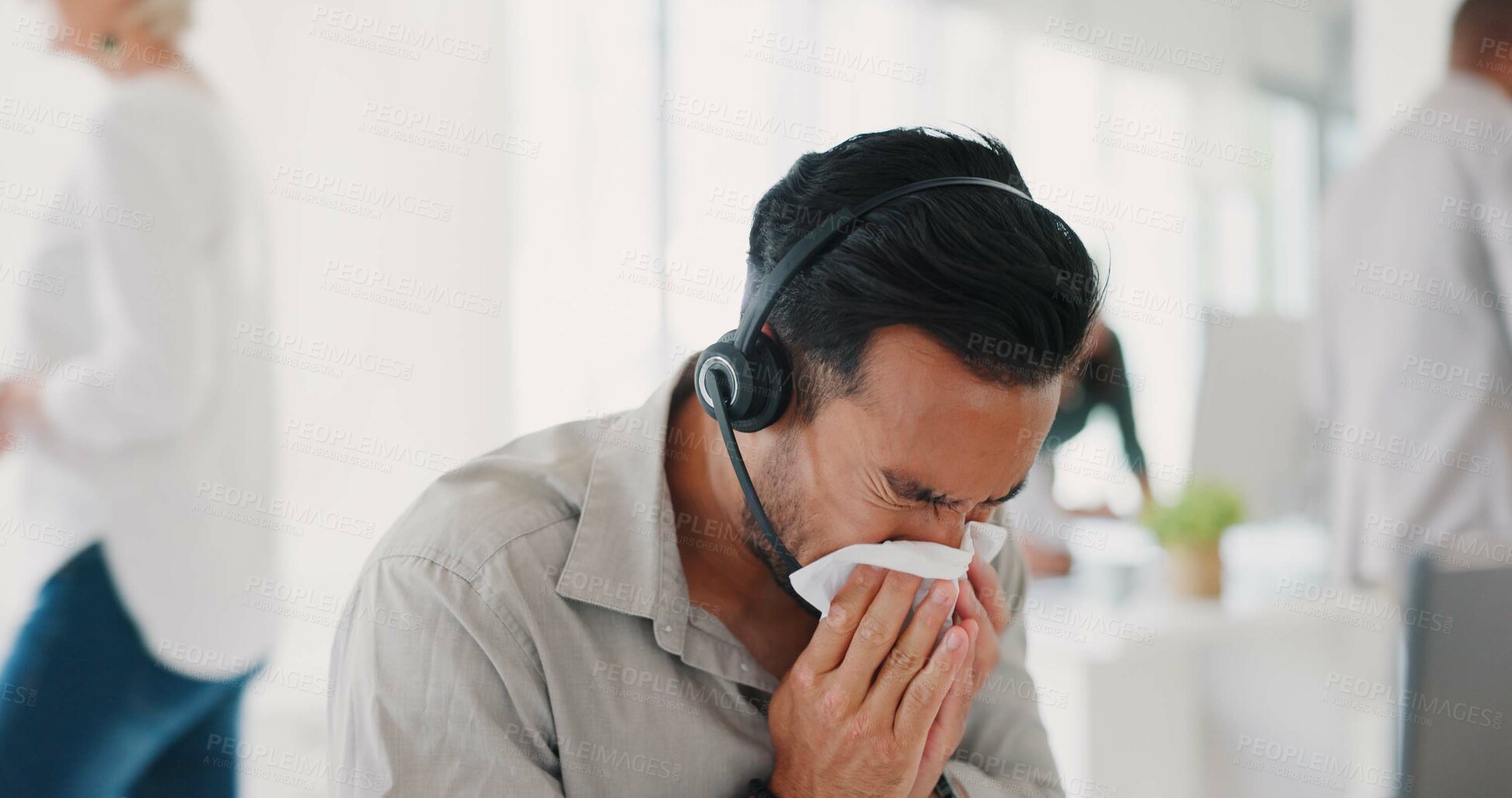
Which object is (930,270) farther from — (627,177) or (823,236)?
(627,177)


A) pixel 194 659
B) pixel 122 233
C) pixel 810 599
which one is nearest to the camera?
pixel 810 599

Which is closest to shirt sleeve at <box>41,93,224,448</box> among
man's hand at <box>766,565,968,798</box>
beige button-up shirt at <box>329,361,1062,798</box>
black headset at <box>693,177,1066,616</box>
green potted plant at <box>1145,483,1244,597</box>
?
beige button-up shirt at <box>329,361,1062,798</box>

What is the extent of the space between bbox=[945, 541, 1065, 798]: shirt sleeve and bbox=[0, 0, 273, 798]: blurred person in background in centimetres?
122

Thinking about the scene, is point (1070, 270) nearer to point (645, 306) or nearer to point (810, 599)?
point (810, 599)

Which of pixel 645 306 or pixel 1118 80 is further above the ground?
pixel 1118 80

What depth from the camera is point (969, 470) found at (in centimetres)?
101

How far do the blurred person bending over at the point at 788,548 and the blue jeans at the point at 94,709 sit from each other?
2.99 feet

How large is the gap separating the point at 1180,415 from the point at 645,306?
6.48 ft

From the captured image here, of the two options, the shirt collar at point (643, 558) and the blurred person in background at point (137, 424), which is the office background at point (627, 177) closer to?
the blurred person in background at point (137, 424)

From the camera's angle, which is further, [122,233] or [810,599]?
[122,233]

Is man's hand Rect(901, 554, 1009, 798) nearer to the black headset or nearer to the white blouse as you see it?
the black headset

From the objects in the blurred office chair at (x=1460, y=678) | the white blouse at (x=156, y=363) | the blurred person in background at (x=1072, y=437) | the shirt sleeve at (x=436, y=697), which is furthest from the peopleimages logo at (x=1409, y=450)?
the white blouse at (x=156, y=363)

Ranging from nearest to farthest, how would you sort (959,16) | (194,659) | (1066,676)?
(194,659) < (1066,676) < (959,16)

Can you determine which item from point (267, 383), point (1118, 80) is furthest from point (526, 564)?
point (1118, 80)
